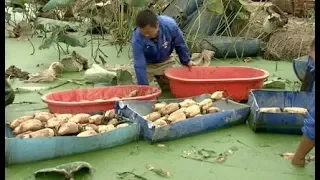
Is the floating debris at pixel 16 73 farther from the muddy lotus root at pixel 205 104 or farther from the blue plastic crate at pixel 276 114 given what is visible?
the blue plastic crate at pixel 276 114

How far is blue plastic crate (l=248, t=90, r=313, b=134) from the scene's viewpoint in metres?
3.84

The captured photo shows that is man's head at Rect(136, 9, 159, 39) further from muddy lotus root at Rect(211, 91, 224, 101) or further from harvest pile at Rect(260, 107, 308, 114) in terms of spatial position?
harvest pile at Rect(260, 107, 308, 114)

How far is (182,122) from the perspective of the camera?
12.4ft

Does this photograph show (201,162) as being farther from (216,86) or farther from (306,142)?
(216,86)

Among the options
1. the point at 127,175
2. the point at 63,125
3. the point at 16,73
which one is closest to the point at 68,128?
the point at 63,125

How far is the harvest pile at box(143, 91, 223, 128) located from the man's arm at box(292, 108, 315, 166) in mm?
920

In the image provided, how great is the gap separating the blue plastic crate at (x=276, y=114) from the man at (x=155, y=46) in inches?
40.0

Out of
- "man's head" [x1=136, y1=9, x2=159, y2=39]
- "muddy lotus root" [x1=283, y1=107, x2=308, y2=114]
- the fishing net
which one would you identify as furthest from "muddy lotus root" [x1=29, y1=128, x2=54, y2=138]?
the fishing net

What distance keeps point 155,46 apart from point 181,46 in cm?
29

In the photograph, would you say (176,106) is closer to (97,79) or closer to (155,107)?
(155,107)

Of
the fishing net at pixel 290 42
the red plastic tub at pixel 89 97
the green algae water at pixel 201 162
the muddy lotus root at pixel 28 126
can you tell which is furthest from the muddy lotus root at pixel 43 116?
the fishing net at pixel 290 42

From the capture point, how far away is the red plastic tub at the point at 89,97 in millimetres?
4039

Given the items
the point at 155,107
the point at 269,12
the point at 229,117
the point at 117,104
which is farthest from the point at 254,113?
the point at 269,12

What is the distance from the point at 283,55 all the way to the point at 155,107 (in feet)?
10.3
